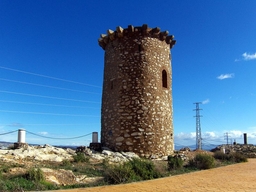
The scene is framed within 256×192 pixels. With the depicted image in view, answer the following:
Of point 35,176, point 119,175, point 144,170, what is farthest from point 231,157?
point 35,176

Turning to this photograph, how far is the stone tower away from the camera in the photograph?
534 inches

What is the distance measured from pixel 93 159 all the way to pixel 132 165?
303cm

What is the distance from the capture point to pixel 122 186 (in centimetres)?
731

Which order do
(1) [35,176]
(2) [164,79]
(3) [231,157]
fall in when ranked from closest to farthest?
(1) [35,176], (2) [164,79], (3) [231,157]

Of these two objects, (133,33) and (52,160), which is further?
(133,33)

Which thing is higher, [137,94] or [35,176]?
[137,94]

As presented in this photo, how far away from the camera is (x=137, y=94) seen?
13867mm

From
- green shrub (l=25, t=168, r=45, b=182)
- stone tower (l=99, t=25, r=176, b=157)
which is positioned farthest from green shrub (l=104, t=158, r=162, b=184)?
stone tower (l=99, t=25, r=176, b=157)

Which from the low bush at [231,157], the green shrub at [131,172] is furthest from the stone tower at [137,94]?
the green shrub at [131,172]

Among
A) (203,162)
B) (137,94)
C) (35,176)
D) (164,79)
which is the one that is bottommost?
(203,162)

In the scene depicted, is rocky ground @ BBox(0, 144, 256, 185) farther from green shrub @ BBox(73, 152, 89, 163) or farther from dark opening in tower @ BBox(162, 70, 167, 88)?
dark opening in tower @ BBox(162, 70, 167, 88)

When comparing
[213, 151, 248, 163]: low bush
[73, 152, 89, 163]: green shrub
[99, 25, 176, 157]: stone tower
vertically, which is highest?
[99, 25, 176, 157]: stone tower

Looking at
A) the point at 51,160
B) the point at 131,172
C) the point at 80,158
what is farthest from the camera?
the point at 80,158

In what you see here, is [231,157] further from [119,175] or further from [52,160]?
[52,160]
